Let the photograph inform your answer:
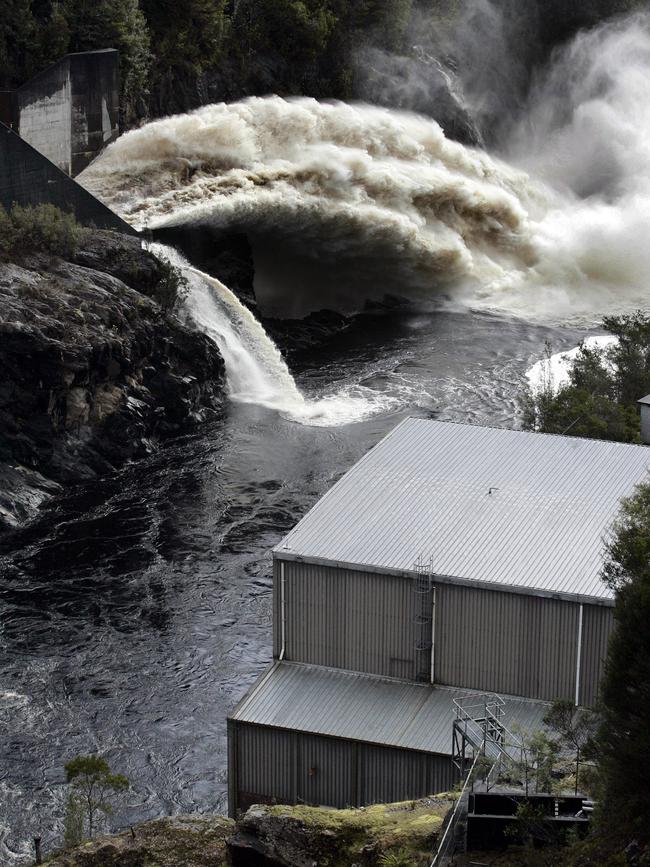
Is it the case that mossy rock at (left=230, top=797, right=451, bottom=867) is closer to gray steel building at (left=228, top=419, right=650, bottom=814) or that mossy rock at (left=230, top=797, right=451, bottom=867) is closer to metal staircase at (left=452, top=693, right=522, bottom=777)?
metal staircase at (left=452, top=693, right=522, bottom=777)

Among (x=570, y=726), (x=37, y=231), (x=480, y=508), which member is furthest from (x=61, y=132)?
(x=570, y=726)

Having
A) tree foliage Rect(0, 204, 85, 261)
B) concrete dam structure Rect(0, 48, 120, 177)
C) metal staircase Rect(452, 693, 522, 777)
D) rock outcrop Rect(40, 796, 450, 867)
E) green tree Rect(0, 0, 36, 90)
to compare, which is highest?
green tree Rect(0, 0, 36, 90)

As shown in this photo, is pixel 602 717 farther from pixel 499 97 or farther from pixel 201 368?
pixel 499 97

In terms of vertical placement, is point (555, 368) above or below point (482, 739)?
above

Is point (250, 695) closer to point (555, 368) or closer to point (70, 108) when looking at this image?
point (555, 368)

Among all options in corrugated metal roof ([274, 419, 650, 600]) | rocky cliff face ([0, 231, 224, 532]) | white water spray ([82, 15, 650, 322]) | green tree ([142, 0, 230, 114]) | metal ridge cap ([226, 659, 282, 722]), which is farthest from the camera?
green tree ([142, 0, 230, 114])

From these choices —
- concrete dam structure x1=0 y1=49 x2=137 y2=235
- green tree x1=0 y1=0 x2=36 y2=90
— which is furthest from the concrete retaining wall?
green tree x1=0 y1=0 x2=36 y2=90

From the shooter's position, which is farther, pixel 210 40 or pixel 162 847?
pixel 210 40
